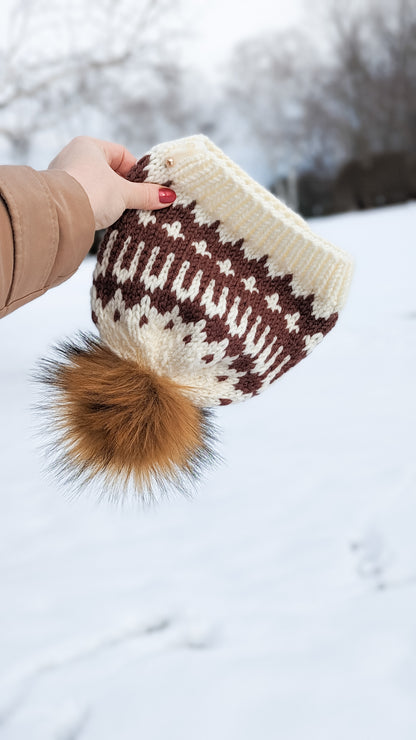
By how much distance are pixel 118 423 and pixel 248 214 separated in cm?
27

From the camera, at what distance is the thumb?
694 millimetres

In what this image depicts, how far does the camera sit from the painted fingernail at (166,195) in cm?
70

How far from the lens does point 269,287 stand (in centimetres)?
73

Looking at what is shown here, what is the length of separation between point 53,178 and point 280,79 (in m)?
9.75

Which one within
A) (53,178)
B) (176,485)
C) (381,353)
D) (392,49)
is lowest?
(381,353)

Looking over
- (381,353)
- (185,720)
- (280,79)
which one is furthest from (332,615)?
(280,79)

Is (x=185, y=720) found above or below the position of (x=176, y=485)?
below

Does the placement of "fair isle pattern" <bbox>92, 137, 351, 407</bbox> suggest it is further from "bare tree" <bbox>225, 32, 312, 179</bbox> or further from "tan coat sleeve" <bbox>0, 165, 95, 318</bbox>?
"bare tree" <bbox>225, 32, 312, 179</bbox>

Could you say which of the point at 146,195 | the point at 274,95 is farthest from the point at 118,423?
the point at 274,95

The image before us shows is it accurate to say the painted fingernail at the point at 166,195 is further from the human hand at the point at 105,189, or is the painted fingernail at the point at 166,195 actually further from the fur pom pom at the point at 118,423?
the fur pom pom at the point at 118,423


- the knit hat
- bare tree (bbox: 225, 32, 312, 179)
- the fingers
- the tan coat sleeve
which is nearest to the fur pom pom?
the knit hat

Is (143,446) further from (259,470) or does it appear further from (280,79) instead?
(280,79)

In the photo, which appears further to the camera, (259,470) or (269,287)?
(259,470)

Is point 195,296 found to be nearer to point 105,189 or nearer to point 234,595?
point 105,189
